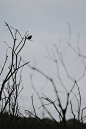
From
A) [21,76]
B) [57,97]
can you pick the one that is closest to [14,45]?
[21,76]

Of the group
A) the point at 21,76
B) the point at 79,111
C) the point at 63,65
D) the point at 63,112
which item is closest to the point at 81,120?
the point at 79,111

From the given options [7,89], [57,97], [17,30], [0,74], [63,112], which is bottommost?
[63,112]

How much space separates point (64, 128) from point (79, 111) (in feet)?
1.44

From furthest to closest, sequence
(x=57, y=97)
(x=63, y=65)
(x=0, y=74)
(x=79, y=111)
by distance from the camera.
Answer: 1. (x=63, y=65)
2. (x=57, y=97)
3. (x=79, y=111)
4. (x=0, y=74)

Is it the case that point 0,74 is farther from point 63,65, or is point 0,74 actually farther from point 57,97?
point 63,65

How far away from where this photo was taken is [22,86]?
10.2ft

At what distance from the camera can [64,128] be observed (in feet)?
6.85

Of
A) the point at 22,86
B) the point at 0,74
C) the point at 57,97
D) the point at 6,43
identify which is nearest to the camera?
the point at 0,74

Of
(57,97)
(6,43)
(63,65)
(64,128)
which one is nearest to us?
(64,128)

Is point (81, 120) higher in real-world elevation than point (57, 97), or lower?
lower

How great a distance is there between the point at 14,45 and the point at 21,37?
0.24 m

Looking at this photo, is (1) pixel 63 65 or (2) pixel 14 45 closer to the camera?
(2) pixel 14 45

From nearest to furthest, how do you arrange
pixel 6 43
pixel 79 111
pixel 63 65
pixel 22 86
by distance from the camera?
pixel 79 111
pixel 6 43
pixel 22 86
pixel 63 65

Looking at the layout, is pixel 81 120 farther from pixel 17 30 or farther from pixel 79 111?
pixel 17 30
